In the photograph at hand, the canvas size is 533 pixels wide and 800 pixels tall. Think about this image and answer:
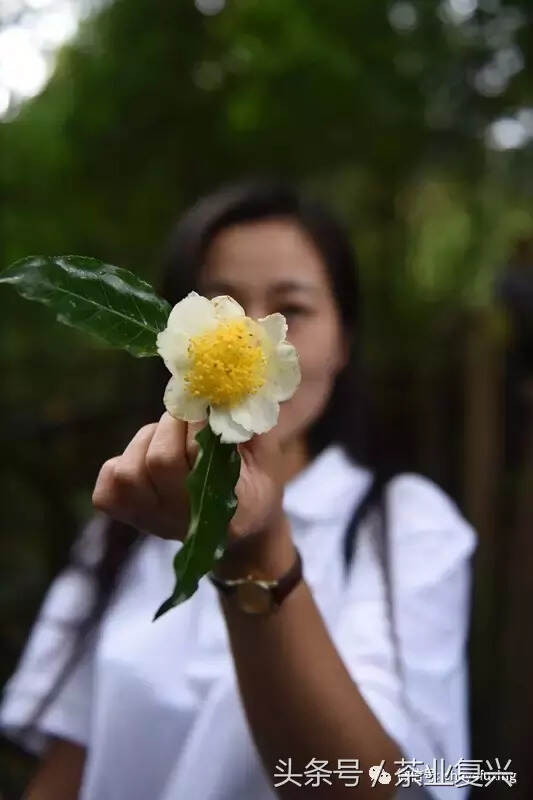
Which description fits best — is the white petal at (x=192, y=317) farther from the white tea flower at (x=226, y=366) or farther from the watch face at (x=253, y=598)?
the watch face at (x=253, y=598)

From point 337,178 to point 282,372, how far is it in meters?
0.41

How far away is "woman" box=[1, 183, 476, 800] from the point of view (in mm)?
350

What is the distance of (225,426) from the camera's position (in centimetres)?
26

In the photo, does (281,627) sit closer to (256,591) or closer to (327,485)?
(256,591)

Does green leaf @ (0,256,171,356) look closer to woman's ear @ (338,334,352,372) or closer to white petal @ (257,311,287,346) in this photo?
white petal @ (257,311,287,346)

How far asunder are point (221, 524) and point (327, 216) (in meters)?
0.29

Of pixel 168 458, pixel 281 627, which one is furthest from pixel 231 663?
pixel 168 458

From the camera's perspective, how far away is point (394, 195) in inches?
25.3

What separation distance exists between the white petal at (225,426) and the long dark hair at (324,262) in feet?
0.50

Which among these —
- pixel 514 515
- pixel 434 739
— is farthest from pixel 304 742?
pixel 514 515

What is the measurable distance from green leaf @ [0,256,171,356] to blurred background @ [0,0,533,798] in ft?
0.91

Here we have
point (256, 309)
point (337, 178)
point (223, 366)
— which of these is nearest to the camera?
point (223, 366)

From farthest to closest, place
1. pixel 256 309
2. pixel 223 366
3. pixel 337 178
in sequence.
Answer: pixel 337 178 → pixel 256 309 → pixel 223 366

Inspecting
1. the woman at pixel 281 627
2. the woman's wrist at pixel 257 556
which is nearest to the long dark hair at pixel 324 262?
the woman at pixel 281 627
